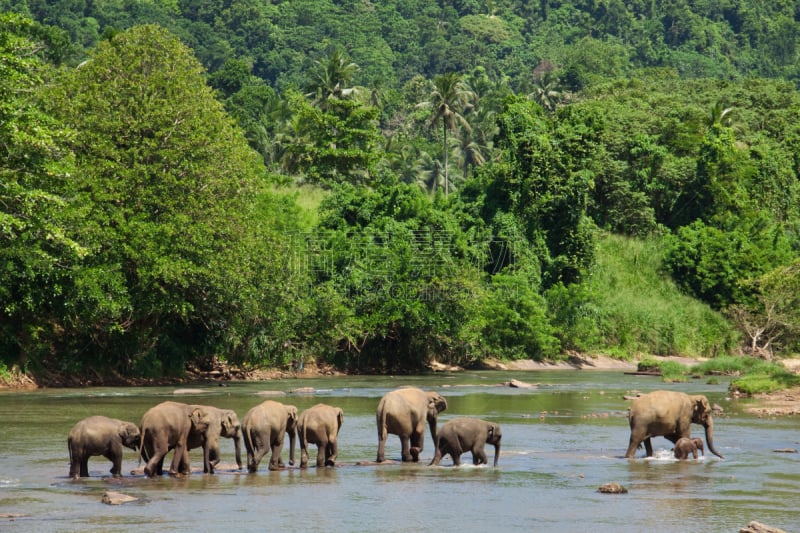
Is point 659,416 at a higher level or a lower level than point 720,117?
lower

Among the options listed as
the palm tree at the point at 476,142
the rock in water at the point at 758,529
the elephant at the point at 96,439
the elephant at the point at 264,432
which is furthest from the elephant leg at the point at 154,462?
the palm tree at the point at 476,142

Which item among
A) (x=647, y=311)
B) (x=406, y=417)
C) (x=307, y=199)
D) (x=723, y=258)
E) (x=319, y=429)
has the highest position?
(x=307, y=199)

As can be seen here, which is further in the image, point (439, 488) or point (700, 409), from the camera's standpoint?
point (700, 409)

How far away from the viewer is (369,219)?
200 feet

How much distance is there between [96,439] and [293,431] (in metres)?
3.90

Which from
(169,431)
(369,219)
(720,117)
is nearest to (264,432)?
(169,431)

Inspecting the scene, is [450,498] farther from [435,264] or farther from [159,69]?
[435,264]

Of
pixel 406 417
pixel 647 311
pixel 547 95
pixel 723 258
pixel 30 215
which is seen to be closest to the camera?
pixel 406 417

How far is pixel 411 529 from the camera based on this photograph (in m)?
16.8

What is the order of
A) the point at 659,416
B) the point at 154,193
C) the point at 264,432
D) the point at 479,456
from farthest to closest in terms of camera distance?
the point at 154,193 < the point at 659,416 < the point at 479,456 < the point at 264,432

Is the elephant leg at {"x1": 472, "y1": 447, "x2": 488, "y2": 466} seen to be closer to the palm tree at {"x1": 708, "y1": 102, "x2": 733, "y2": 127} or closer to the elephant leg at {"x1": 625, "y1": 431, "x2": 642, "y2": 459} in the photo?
the elephant leg at {"x1": 625, "y1": 431, "x2": 642, "y2": 459}

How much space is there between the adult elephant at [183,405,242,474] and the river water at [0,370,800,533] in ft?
1.26

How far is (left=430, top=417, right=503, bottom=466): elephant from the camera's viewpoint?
2255 cm

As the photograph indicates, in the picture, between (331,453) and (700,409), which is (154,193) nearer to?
(331,453)
